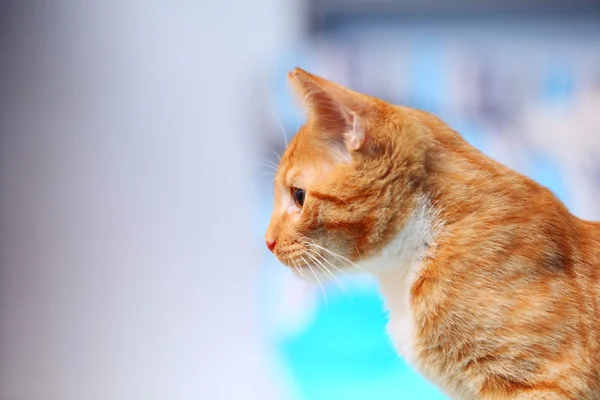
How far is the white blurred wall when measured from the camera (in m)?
1.78

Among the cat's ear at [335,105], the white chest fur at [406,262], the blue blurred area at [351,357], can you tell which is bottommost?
the blue blurred area at [351,357]

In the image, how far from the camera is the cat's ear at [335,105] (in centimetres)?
80

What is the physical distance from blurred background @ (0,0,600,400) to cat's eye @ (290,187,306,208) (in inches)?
31.5

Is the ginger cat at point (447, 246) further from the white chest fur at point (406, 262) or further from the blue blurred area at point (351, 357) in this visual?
the blue blurred area at point (351, 357)

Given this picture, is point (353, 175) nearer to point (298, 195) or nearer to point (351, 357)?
point (298, 195)

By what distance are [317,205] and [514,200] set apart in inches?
9.9

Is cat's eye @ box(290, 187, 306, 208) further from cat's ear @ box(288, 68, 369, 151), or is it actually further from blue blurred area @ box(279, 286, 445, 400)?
blue blurred area @ box(279, 286, 445, 400)

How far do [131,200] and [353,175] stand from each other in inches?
44.6

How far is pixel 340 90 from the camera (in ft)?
2.64

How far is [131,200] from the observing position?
5.94 ft

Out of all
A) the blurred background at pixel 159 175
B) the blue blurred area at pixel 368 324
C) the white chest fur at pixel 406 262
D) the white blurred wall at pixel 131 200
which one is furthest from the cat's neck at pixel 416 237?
the white blurred wall at pixel 131 200

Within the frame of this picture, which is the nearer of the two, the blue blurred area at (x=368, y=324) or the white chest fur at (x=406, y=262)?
the white chest fur at (x=406, y=262)

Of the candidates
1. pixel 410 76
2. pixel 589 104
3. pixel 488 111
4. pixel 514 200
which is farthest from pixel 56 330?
pixel 589 104

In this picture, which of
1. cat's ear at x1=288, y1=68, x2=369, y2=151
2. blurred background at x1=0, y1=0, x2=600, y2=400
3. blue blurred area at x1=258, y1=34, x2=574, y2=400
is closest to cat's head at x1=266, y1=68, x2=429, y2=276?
cat's ear at x1=288, y1=68, x2=369, y2=151
